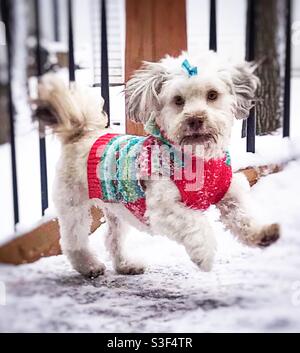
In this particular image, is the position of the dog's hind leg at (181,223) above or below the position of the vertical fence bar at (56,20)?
below

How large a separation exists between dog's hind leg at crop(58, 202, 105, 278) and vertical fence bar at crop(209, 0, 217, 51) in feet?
1.52

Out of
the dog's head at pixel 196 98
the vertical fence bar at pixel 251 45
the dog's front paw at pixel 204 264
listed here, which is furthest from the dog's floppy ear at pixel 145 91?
the dog's front paw at pixel 204 264

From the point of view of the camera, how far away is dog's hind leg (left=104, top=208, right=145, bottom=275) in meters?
→ 1.33

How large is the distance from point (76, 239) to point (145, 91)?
0.38 metres

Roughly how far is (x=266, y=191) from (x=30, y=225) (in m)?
0.55

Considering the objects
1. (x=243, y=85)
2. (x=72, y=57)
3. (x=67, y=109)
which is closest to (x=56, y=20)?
(x=72, y=57)

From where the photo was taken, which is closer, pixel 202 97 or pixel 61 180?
pixel 202 97

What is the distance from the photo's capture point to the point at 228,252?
1271 mm

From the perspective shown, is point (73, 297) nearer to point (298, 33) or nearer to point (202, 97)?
point (202, 97)

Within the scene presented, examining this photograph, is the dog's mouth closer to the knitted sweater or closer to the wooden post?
the knitted sweater

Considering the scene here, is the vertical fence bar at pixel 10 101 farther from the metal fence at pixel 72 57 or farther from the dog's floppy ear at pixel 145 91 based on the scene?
the dog's floppy ear at pixel 145 91

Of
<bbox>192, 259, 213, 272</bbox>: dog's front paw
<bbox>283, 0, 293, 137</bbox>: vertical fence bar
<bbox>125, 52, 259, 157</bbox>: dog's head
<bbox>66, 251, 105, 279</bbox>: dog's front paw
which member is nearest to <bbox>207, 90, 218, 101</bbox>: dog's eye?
<bbox>125, 52, 259, 157</bbox>: dog's head

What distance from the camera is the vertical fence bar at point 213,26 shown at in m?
1.25
